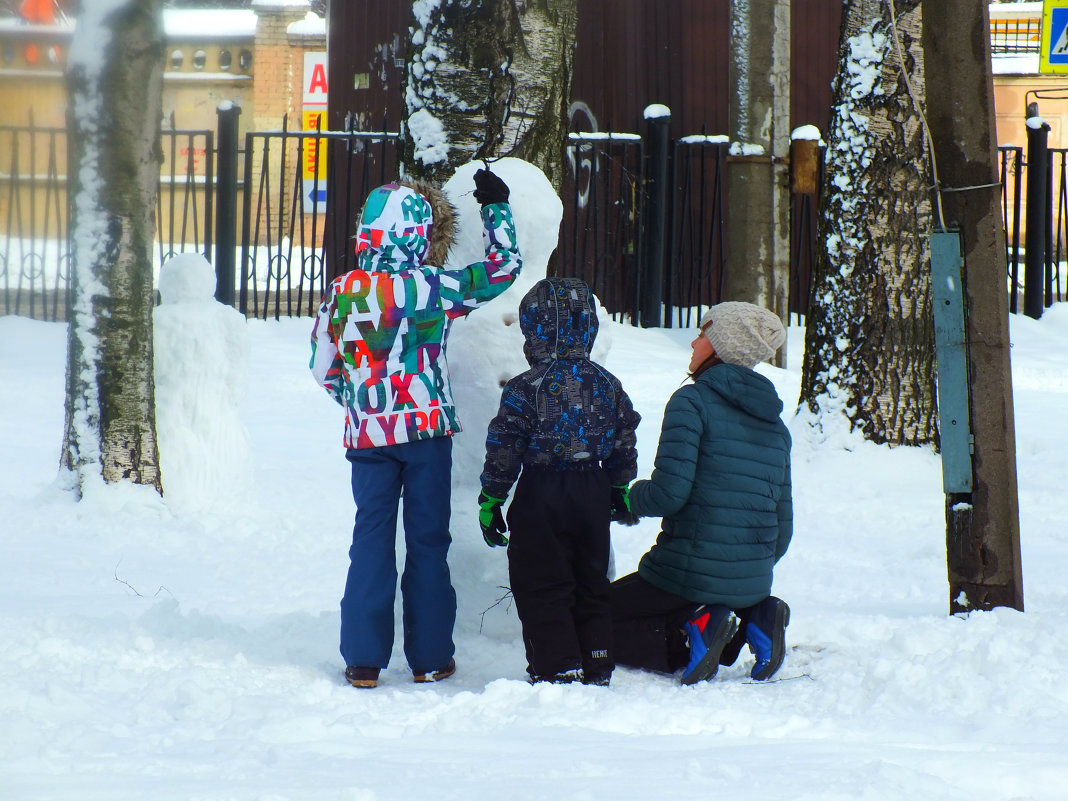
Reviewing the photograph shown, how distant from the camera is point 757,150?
30.6 feet

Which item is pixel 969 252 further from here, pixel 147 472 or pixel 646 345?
pixel 646 345

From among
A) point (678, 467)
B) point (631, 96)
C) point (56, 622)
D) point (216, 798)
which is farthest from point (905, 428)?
point (631, 96)

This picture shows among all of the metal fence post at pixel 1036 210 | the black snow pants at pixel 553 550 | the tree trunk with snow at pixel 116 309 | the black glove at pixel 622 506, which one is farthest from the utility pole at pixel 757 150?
the black snow pants at pixel 553 550

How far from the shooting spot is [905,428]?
22.5 feet

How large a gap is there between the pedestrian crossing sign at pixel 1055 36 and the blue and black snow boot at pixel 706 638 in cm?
607

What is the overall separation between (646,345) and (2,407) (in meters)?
5.08

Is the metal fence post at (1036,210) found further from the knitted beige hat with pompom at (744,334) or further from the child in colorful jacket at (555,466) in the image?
the child in colorful jacket at (555,466)

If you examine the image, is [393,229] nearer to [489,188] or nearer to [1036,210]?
[489,188]

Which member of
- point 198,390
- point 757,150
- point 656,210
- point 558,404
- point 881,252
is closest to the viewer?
point 558,404

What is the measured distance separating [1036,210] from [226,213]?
818 cm

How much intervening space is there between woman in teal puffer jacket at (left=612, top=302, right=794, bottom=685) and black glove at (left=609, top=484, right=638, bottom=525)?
18 millimetres

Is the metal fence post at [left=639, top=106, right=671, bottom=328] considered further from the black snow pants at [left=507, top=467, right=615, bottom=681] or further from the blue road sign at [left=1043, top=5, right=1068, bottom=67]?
the black snow pants at [left=507, top=467, right=615, bottom=681]

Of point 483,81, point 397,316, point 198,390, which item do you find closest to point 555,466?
point 397,316

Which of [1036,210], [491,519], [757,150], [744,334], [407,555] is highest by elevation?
[757,150]
